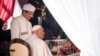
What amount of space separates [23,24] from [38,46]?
25 centimetres

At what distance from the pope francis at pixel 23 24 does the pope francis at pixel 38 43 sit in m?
0.05

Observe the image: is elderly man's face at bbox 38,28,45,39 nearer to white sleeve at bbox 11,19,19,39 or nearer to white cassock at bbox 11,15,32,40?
white cassock at bbox 11,15,32,40

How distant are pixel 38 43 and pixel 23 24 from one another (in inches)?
8.9

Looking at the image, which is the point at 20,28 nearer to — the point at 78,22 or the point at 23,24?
the point at 23,24

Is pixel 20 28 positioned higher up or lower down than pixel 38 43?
higher up

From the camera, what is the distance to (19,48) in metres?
3.74

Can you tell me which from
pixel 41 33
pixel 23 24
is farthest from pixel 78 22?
pixel 23 24

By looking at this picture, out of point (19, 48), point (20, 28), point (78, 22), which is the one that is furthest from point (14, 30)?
point (78, 22)

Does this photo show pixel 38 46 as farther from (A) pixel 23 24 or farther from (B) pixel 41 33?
(A) pixel 23 24

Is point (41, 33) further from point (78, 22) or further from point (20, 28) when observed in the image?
point (78, 22)

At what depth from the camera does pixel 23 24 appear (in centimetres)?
377

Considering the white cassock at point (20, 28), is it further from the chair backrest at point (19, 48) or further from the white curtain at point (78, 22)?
the white curtain at point (78, 22)

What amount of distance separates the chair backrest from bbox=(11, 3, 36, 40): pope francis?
4 cm

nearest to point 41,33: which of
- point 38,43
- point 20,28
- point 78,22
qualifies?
point 38,43
